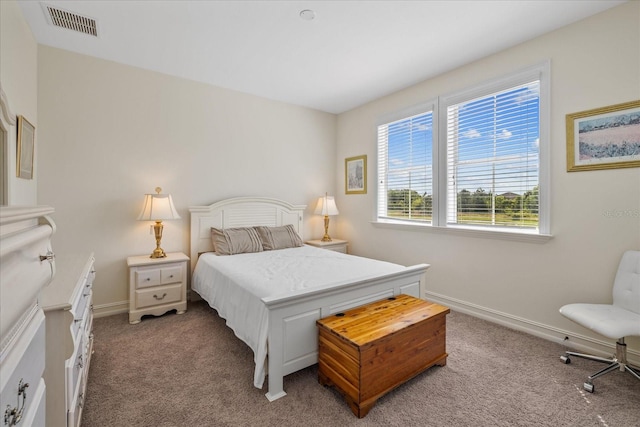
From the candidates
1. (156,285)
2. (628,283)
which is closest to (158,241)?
(156,285)

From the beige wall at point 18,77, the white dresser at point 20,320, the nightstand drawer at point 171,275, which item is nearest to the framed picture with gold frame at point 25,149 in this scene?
the beige wall at point 18,77

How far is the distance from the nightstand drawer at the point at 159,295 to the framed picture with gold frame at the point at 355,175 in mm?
2737

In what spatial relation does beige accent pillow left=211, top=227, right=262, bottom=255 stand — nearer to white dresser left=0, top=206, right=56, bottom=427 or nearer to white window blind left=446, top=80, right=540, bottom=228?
white window blind left=446, top=80, right=540, bottom=228

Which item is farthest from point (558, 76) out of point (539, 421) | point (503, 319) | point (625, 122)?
point (539, 421)

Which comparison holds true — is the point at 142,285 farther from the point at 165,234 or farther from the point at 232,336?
the point at 232,336

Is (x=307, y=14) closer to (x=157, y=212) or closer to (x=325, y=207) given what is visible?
(x=157, y=212)

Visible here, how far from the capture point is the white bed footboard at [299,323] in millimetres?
1764

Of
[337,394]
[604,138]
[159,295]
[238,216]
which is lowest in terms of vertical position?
[337,394]

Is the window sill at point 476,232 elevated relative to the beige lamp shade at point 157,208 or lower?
lower

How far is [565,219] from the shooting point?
2.46 meters

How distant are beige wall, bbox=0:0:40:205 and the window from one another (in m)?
3.66

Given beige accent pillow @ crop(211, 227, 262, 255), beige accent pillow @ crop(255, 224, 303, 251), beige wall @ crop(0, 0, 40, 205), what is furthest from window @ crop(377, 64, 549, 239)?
beige wall @ crop(0, 0, 40, 205)

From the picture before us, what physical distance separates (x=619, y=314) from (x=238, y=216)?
364cm

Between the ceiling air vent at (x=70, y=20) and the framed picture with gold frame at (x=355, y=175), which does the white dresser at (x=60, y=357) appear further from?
the framed picture with gold frame at (x=355, y=175)
